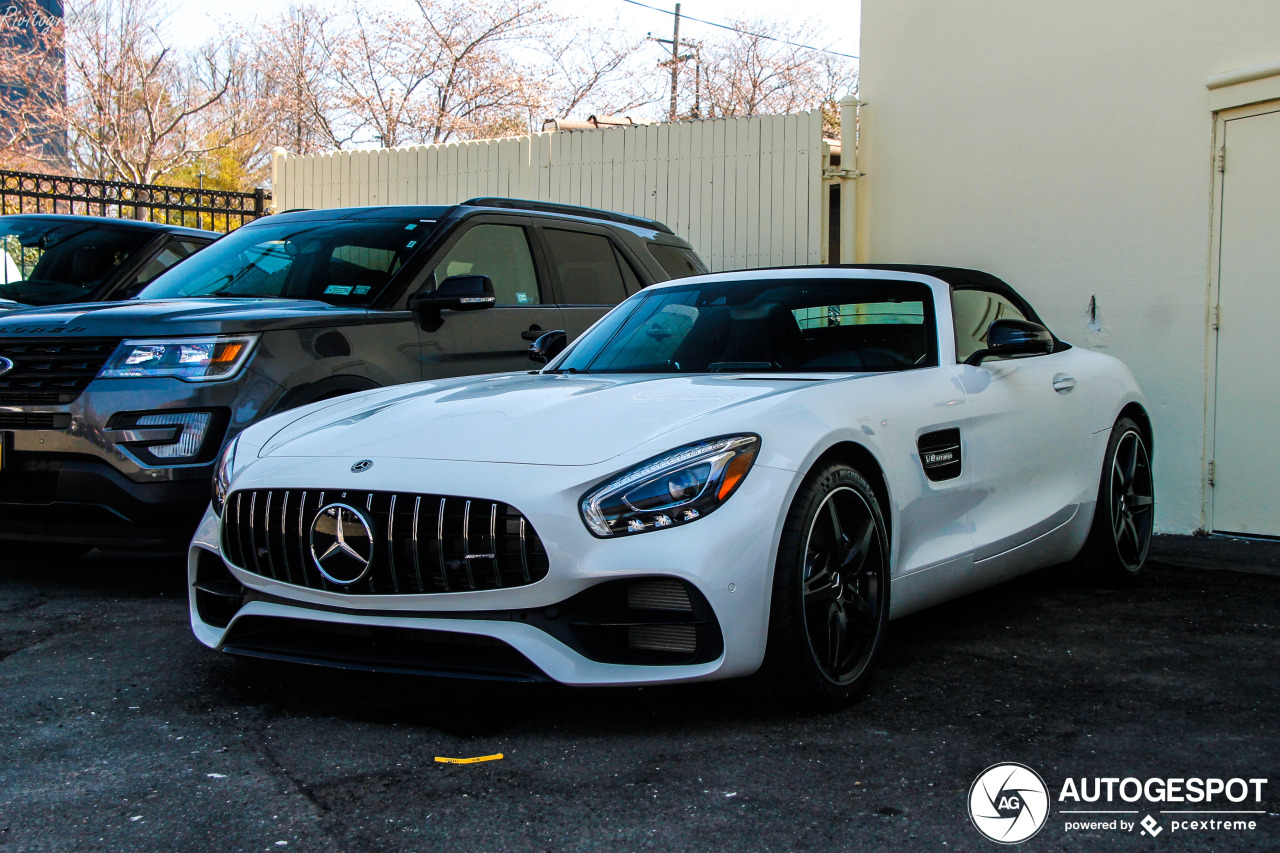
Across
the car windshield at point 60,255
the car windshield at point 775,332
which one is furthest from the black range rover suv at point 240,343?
the car windshield at point 60,255

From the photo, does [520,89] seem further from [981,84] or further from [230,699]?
[230,699]

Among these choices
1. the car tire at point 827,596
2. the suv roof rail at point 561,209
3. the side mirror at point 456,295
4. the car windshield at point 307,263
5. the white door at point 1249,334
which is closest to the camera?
the car tire at point 827,596

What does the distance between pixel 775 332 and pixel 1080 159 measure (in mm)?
3889

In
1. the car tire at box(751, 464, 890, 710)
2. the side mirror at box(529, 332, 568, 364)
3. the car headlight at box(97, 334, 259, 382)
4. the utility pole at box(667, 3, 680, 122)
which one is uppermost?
the utility pole at box(667, 3, 680, 122)

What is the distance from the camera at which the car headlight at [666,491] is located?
10.6ft

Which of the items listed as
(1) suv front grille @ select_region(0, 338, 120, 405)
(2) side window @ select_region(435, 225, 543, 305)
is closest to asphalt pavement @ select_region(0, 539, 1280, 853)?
(1) suv front grille @ select_region(0, 338, 120, 405)

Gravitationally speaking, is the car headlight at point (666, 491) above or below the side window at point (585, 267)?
below

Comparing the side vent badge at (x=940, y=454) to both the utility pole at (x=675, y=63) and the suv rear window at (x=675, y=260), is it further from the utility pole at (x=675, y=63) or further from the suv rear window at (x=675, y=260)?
the utility pole at (x=675, y=63)

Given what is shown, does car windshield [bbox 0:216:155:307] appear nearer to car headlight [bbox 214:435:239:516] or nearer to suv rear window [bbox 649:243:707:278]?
suv rear window [bbox 649:243:707:278]

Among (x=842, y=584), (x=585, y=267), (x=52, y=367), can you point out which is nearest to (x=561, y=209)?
(x=585, y=267)

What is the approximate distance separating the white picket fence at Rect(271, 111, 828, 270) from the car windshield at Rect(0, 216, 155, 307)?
310cm

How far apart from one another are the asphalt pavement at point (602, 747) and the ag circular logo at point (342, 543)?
43cm

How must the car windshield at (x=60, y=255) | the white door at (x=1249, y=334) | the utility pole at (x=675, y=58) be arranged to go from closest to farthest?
1. the white door at (x=1249, y=334)
2. the car windshield at (x=60, y=255)
3. the utility pole at (x=675, y=58)

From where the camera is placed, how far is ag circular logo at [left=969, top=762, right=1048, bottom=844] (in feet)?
8.96
